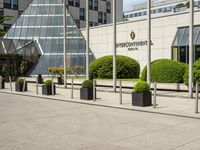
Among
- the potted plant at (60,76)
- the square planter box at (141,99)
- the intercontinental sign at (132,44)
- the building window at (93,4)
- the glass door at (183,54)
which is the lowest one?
the square planter box at (141,99)

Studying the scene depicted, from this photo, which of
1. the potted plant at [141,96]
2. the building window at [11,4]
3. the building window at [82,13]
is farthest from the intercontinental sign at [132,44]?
the building window at [82,13]

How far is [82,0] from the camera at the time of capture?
7338cm

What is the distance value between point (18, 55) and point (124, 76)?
1705 centimetres

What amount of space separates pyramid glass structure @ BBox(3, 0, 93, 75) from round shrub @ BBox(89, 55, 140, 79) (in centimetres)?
942

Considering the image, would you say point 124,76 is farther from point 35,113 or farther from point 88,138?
point 88,138

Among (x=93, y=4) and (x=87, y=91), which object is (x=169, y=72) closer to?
(x=87, y=91)

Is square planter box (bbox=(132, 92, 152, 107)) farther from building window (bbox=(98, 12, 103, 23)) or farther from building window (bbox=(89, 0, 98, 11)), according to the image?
building window (bbox=(98, 12, 103, 23))

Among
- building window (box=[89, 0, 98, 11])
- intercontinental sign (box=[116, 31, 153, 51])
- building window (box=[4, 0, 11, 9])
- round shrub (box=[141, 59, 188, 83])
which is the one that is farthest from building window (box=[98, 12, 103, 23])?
round shrub (box=[141, 59, 188, 83])

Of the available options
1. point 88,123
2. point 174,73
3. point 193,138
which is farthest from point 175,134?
point 174,73

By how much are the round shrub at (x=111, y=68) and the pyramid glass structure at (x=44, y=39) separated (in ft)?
30.9

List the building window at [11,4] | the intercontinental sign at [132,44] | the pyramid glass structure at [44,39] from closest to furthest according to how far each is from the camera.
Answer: the intercontinental sign at [132,44]
the pyramid glass structure at [44,39]
the building window at [11,4]

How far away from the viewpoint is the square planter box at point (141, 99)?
15398 millimetres

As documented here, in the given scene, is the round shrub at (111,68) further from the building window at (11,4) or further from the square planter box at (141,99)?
the building window at (11,4)

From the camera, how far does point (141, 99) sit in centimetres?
1541
